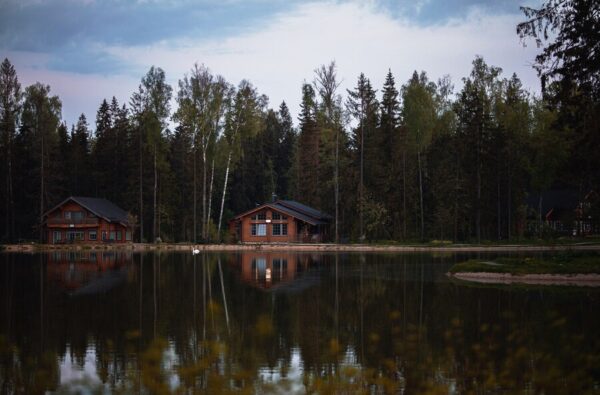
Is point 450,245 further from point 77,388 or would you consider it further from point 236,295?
point 77,388

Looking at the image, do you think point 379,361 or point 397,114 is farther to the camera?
point 397,114

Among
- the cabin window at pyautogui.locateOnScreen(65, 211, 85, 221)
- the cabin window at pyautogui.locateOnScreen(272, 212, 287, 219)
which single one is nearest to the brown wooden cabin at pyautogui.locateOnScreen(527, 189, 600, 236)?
the cabin window at pyautogui.locateOnScreen(272, 212, 287, 219)

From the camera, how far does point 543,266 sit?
3438 centimetres

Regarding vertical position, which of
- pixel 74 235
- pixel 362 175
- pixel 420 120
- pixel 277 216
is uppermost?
pixel 420 120

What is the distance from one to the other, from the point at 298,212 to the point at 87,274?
4198 centimetres

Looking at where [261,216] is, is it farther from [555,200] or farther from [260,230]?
[555,200]

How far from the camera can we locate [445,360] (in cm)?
A: 1469

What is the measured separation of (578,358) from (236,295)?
54.5ft

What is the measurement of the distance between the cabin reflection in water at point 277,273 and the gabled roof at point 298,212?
24.0 metres

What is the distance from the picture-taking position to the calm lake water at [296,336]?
1261 cm

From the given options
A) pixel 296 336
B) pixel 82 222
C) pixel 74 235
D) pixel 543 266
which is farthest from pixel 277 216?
pixel 296 336

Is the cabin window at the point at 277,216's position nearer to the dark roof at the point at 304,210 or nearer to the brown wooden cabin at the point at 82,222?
the dark roof at the point at 304,210

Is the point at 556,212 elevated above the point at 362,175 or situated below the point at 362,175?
below

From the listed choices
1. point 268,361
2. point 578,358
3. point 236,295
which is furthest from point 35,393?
point 236,295
